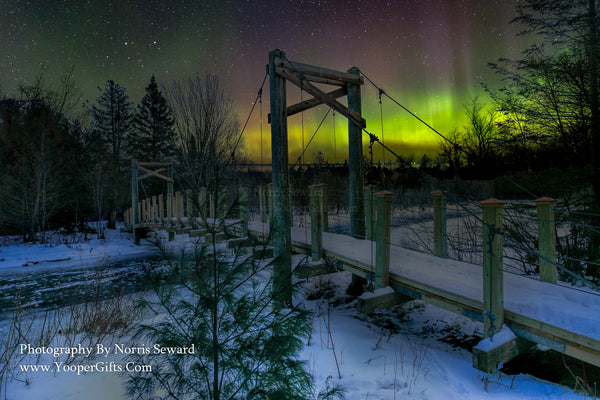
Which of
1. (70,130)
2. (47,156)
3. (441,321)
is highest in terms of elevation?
(70,130)

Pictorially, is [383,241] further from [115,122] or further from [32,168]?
[115,122]

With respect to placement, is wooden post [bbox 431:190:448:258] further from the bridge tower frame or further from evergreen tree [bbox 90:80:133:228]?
evergreen tree [bbox 90:80:133:228]

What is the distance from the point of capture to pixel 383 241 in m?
3.31

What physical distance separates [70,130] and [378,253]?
19.8 meters

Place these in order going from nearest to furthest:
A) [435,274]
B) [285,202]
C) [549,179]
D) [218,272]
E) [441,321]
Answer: [218,272] → [435,274] → [285,202] → [441,321] → [549,179]

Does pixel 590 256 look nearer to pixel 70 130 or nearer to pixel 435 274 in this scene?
pixel 435 274

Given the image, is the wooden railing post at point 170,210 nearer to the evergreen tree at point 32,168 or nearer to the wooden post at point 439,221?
the evergreen tree at point 32,168

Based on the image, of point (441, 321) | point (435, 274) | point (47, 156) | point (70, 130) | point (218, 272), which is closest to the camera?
point (218, 272)

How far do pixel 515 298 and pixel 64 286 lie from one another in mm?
8200

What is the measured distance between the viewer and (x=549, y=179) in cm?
519

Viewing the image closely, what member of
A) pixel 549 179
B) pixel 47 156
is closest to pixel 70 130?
pixel 47 156

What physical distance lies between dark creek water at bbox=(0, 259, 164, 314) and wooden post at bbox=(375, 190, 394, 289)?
136 inches

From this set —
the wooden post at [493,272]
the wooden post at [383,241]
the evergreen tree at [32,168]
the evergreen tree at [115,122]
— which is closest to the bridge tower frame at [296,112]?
the wooden post at [383,241]

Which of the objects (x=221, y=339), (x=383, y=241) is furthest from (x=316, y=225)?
(x=221, y=339)
